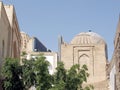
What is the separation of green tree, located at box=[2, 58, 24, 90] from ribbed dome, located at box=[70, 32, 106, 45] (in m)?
34.6

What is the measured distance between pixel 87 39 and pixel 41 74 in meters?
36.6

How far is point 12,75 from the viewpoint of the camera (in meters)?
18.3

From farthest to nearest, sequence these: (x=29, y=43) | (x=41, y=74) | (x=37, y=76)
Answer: (x=29, y=43) < (x=41, y=74) < (x=37, y=76)

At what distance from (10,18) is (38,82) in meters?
7.27

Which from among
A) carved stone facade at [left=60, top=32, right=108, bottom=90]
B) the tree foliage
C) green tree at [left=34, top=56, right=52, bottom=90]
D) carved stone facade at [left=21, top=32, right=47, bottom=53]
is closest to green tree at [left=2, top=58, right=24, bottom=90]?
the tree foliage

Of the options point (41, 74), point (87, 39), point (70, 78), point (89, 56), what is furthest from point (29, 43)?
point (41, 74)

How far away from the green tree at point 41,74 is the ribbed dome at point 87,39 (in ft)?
114

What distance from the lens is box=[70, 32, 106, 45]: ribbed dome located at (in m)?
53.8

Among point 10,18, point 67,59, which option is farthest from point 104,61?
point 10,18

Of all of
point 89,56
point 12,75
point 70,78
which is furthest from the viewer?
point 89,56

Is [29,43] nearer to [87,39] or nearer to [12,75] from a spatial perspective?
[87,39]

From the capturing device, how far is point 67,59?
51844mm

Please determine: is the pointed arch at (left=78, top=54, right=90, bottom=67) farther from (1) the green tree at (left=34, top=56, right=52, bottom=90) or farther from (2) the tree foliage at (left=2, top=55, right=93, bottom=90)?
(1) the green tree at (left=34, top=56, right=52, bottom=90)

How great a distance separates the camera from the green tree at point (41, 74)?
59.3 feet
